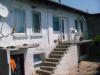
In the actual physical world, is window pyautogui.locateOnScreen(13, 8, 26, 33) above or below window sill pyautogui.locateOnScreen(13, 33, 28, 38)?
above

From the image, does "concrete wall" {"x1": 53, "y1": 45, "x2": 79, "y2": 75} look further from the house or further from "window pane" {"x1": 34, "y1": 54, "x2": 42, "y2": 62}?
"window pane" {"x1": 34, "y1": 54, "x2": 42, "y2": 62}

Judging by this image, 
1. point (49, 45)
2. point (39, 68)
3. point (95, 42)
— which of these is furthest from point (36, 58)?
point (95, 42)

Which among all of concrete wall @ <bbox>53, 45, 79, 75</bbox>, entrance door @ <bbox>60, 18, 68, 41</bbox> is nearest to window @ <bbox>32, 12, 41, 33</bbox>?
concrete wall @ <bbox>53, 45, 79, 75</bbox>

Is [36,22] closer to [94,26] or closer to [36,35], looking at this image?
[36,35]

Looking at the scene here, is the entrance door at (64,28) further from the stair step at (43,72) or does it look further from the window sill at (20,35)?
the window sill at (20,35)

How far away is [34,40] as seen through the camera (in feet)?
43.4

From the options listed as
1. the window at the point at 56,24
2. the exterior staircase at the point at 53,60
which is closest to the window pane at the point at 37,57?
the exterior staircase at the point at 53,60

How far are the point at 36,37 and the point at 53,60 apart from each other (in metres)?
1.97

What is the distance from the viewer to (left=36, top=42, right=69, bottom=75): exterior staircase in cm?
1274

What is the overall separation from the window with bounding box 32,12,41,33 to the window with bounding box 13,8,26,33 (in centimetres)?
126

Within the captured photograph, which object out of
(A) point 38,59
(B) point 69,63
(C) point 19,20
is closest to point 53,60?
(A) point 38,59

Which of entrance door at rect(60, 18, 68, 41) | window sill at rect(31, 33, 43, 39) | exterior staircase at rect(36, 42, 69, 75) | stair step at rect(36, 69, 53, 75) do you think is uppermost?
entrance door at rect(60, 18, 68, 41)

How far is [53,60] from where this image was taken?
13.7m

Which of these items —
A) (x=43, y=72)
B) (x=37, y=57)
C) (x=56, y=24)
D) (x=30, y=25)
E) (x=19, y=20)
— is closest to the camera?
(x=19, y=20)
